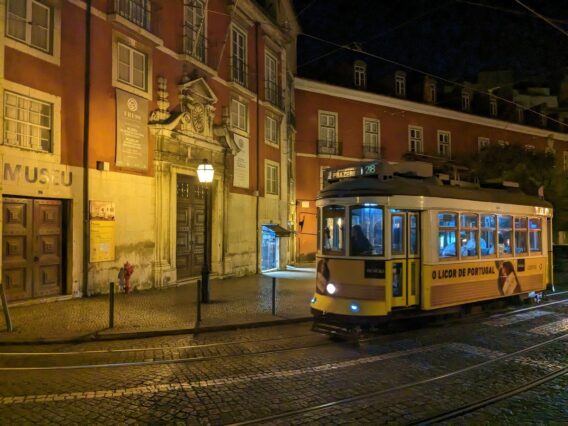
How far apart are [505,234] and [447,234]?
100 inches

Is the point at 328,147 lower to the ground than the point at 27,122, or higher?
higher

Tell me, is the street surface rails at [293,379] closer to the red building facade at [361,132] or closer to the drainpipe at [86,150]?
the drainpipe at [86,150]

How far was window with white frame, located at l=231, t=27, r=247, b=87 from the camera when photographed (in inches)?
783

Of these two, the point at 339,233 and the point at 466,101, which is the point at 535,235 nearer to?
the point at 339,233

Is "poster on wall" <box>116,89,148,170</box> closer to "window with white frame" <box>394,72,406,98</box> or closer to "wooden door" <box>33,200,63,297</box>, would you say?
"wooden door" <box>33,200,63,297</box>

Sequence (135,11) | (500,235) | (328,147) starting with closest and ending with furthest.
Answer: (500,235)
(135,11)
(328,147)

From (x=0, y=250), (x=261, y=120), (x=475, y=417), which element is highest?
(x=261, y=120)

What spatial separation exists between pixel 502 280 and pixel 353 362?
5.49 meters

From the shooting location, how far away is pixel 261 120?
72.4 ft

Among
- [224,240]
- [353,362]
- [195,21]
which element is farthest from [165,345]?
[195,21]

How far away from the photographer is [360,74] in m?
30.1

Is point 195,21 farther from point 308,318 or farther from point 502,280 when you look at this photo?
point 502,280

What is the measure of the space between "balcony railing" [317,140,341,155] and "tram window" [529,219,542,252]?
1626 centimetres

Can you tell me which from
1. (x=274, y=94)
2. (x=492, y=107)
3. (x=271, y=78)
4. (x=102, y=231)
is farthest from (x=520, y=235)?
(x=492, y=107)
